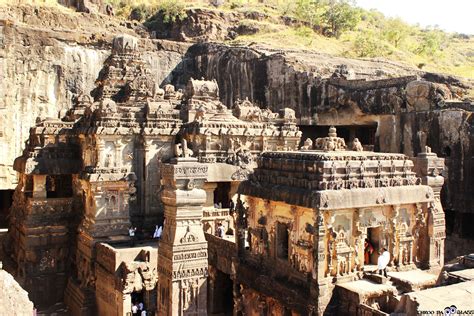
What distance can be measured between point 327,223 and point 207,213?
6594 mm

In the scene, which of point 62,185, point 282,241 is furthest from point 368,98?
point 62,185

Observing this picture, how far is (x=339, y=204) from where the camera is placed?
34.0 ft

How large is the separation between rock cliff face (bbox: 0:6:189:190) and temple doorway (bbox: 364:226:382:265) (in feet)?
57.2

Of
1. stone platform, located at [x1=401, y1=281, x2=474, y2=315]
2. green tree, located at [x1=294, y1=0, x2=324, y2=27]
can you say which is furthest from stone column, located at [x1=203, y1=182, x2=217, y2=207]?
green tree, located at [x1=294, y1=0, x2=324, y2=27]

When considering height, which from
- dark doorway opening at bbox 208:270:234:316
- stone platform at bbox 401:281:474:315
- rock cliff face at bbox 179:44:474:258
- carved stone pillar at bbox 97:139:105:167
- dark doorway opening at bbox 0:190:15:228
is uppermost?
rock cliff face at bbox 179:44:474:258

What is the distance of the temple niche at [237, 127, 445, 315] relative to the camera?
10453mm

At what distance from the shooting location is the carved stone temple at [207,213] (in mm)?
10281

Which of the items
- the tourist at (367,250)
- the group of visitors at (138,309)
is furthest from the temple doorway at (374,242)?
the group of visitors at (138,309)

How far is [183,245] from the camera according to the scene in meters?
9.95

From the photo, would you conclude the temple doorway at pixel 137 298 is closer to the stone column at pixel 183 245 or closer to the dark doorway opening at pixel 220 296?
the dark doorway opening at pixel 220 296

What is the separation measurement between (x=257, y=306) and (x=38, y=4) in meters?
28.8

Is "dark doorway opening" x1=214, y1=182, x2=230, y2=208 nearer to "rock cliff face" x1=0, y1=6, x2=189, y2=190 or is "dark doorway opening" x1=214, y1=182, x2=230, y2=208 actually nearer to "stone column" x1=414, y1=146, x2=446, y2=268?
"stone column" x1=414, y1=146, x2=446, y2=268

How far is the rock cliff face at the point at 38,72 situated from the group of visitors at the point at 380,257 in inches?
687

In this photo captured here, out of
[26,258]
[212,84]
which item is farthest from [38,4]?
[26,258]
